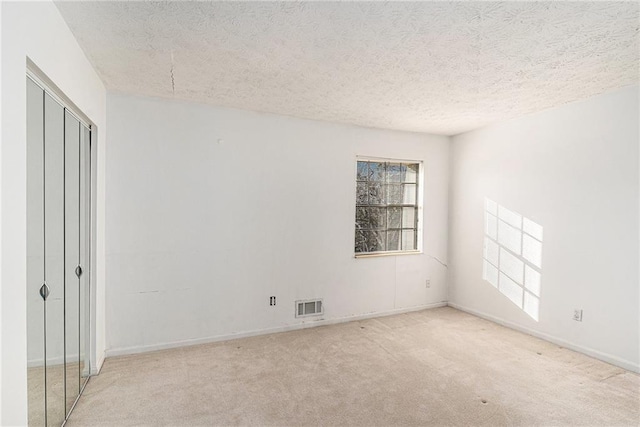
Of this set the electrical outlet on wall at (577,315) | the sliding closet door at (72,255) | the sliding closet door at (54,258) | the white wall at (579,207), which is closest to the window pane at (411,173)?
the white wall at (579,207)

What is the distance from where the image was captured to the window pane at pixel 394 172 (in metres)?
4.69

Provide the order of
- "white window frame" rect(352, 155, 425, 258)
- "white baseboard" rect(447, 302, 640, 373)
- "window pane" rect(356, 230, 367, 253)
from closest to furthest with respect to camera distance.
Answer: "white baseboard" rect(447, 302, 640, 373), "white window frame" rect(352, 155, 425, 258), "window pane" rect(356, 230, 367, 253)

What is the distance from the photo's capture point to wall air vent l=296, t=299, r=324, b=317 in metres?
4.04

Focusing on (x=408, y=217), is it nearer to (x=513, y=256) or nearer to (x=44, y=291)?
(x=513, y=256)

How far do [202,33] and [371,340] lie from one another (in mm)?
3206

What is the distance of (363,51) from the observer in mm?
2320

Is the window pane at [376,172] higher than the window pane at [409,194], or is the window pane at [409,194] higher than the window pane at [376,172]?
the window pane at [376,172]

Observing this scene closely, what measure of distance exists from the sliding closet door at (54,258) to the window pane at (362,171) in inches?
125

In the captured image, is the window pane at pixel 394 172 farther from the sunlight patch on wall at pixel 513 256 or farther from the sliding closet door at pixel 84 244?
the sliding closet door at pixel 84 244

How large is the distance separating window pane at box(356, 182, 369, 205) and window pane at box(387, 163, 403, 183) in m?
0.40

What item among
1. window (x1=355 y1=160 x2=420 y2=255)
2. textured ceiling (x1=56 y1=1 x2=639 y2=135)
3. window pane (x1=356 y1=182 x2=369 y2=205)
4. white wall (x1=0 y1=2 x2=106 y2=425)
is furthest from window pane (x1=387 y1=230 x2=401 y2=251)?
white wall (x1=0 y1=2 x2=106 y2=425)

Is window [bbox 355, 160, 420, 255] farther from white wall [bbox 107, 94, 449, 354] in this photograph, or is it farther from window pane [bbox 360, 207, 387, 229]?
white wall [bbox 107, 94, 449, 354]

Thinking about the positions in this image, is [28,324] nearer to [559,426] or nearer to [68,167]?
[68,167]

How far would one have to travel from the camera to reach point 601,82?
2906mm
